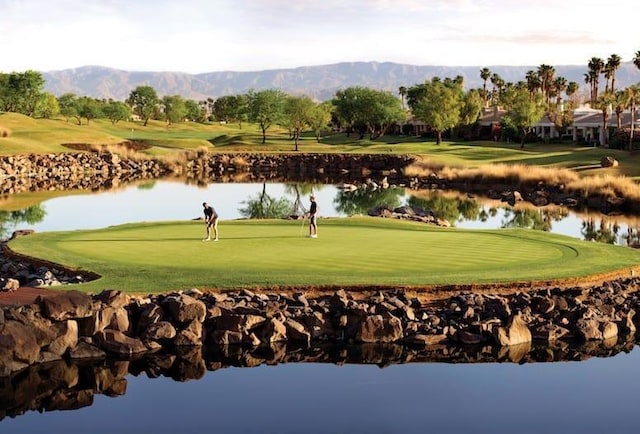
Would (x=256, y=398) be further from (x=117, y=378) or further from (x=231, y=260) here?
(x=231, y=260)

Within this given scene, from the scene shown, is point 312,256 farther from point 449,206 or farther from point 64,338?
point 449,206

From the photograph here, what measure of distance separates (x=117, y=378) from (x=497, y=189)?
62082 millimetres

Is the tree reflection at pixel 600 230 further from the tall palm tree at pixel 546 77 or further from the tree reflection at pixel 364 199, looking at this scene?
the tall palm tree at pixel 546 77

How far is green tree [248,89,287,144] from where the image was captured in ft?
463

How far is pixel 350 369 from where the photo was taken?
20406 mm

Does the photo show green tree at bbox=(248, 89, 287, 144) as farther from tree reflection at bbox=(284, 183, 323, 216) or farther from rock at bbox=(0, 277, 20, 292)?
rock at bbox=(0, 277, 20, 292)

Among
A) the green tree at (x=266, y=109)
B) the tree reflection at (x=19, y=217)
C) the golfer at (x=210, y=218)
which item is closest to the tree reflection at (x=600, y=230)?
the golfer at (x=210, y=218)

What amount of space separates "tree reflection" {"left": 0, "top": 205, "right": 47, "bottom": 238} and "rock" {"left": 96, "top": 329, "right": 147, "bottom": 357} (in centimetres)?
2783

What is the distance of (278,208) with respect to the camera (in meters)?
65.0

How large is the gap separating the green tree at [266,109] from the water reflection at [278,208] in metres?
55.7

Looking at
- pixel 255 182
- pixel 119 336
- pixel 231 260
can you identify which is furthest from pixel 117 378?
pixel 255 182

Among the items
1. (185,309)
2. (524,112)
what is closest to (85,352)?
(185,309)

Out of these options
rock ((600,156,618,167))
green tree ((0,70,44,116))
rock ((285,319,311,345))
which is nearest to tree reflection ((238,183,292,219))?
rock ((600,156,618,167))

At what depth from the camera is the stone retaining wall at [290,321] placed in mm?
20203
